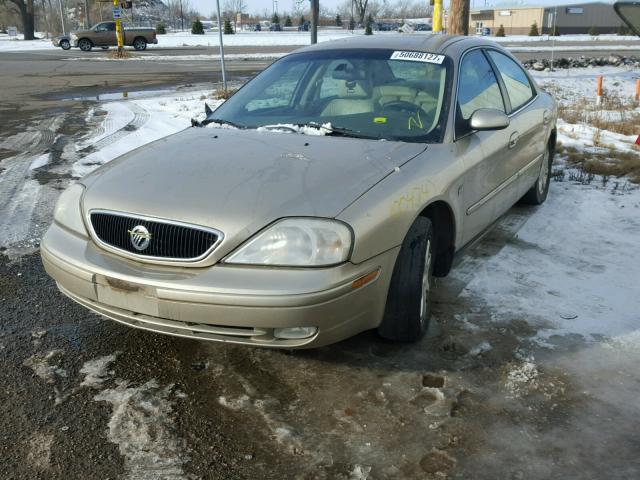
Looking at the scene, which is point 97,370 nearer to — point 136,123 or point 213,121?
point 213,121

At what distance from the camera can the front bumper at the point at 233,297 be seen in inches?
102

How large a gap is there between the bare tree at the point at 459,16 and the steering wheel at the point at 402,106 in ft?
33.2

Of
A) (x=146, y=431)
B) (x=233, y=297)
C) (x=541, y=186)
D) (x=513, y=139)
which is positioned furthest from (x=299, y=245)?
(x=541, y=186)

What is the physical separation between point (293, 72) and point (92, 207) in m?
1.92

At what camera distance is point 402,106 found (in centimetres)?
378

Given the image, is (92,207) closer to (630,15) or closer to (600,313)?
(600,313)

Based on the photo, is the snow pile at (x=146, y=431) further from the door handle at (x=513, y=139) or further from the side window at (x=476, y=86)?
the door handle at (x=513, y=139)

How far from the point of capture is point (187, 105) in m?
12.2

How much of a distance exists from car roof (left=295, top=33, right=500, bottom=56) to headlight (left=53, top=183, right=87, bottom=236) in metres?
2.05

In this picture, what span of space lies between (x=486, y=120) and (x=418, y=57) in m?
0.68

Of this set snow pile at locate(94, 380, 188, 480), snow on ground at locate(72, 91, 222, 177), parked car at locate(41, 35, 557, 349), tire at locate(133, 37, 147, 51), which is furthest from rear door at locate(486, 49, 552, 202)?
tire at locate(133, 37, 147, 51)

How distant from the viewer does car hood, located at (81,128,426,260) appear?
107 inches

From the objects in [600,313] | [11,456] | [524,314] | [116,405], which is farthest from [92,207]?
[600,313]

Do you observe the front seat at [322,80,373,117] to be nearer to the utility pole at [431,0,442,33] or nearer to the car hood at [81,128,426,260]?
the car hood at [81,128,426,260]
